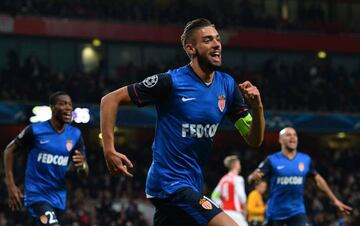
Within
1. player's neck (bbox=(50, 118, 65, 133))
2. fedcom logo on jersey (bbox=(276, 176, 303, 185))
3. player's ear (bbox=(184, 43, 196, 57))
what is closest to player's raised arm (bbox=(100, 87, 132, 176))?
player's ear (bbox=(184, 43, 196, 57))

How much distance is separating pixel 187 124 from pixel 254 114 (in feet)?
1.68

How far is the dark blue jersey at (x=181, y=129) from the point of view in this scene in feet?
21.3

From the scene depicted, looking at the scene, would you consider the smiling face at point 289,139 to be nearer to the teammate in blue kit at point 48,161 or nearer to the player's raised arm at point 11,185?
the teammate in blue kit at point 48,161

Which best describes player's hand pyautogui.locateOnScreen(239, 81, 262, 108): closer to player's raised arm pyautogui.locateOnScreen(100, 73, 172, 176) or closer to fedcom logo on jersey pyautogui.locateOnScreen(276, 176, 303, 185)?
player's raised arm pyautogui.locateOnScreen(100, 73, 172, 176)

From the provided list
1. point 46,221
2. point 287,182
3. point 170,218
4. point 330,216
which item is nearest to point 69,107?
point 46,221

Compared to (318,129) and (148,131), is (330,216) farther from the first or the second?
(148,131)

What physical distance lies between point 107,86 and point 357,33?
1307 centimetres

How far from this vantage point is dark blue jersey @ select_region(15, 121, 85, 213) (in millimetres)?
9969

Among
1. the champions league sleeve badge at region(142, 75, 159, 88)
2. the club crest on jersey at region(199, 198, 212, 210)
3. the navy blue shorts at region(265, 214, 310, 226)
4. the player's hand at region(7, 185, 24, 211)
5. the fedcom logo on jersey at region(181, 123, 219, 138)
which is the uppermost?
the champions league sleeve badge at region(142, 75, 159, 88)

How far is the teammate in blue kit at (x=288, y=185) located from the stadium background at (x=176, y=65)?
12.9 meters

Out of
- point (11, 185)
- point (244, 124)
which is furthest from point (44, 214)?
point (244, 124)

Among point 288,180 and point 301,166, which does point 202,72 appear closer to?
point 288,180

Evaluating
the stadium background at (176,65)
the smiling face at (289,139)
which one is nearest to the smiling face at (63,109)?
the smiling face at (289,139)

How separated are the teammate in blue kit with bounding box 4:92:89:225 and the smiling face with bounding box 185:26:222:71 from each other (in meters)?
3.64
